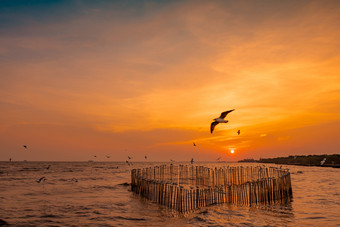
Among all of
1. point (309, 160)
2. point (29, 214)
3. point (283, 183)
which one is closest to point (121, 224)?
point (29, 214)

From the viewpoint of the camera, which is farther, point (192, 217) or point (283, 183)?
point (283, 183)

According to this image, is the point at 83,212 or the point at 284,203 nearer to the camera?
the point at 83,212

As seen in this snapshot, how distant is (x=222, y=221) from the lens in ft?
61.8

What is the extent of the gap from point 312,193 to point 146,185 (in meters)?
19.1

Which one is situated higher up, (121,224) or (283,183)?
(283,183)

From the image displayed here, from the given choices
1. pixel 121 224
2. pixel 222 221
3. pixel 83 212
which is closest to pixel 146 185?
pixel 83 212

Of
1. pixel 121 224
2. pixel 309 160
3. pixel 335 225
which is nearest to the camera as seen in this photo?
pixel 335 225

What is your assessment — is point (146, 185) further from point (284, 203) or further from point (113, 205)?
point (284, 203)

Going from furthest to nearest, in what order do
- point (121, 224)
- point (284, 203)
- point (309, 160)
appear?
point (309, 160) → point (284, 203) → point (121, 224)

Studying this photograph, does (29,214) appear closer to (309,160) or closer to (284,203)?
(284,203)

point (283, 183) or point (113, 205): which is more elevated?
point (283, 183)

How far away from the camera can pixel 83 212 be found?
23.5 meters

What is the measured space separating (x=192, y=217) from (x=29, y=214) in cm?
1343

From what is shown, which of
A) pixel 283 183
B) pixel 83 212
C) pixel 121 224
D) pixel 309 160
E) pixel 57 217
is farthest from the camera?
pixel 309 160
